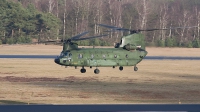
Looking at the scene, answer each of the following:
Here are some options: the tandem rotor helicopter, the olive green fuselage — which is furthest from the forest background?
the olive green fuselage

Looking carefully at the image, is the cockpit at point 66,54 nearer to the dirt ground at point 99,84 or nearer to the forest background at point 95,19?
the dirt ground at point 99,84

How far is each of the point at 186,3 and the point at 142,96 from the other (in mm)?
102013

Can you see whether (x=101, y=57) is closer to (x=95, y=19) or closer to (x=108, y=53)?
(x=108, y=53)

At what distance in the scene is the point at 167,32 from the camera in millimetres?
122625

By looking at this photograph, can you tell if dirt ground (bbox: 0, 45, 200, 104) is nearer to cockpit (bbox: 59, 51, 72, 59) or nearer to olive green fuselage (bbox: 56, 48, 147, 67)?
olive green fuselage (bbox: 56, 48, 147, 67)

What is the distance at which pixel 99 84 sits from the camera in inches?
1762

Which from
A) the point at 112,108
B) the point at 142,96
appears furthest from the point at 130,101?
the point at 112,108

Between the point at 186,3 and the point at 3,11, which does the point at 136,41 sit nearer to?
the point at 3,11

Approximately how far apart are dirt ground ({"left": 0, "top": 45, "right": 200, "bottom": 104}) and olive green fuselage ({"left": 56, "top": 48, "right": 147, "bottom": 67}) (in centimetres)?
150

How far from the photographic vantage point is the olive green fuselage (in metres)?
48.2

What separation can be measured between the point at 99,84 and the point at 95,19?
7620 cm

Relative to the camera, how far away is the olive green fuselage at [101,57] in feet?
158

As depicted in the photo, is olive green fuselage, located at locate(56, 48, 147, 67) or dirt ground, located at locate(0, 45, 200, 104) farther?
olive green fuselage, located at locate(56, 48, 147, 67)

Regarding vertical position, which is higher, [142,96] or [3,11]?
[3,11]
